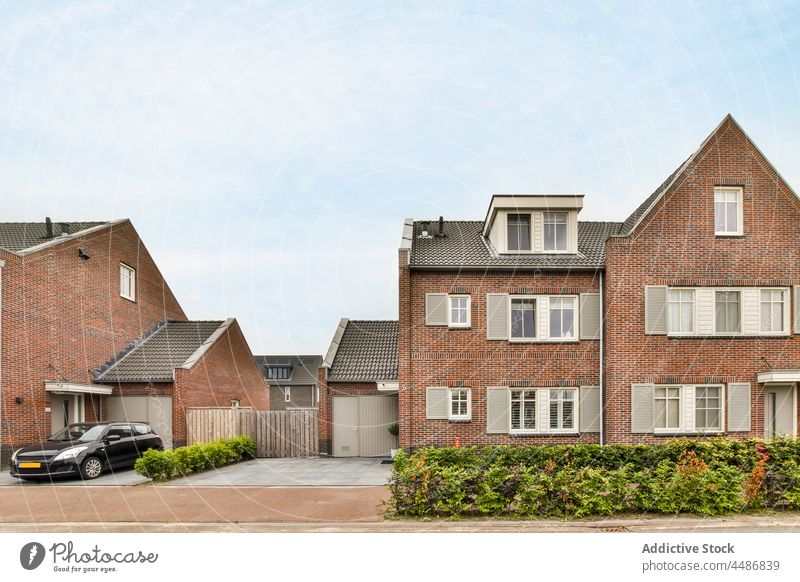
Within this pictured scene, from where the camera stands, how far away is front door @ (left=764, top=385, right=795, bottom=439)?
20.6 m

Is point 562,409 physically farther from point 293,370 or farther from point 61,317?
point 293,370

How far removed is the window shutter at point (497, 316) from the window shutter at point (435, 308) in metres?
1.49

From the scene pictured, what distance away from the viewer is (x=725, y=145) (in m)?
20.7

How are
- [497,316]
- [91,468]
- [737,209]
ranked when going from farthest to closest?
[497,316] < [737,209] < [91,468]

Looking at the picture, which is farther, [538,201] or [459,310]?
[538,201]

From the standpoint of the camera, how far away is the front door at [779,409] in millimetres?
20578

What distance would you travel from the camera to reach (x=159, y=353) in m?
27.3

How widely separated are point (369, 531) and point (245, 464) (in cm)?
1306

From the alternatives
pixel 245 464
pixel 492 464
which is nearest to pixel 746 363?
pixel 492 464

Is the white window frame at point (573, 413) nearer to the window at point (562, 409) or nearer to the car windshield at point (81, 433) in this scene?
the window at point (562, 409)

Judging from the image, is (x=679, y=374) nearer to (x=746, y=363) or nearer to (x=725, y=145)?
(x=746, y=363)

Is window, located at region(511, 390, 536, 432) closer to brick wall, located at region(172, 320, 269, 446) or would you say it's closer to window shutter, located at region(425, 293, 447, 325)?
window shutter, located at region(425, 293, 447, 325)

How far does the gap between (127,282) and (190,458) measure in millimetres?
12946

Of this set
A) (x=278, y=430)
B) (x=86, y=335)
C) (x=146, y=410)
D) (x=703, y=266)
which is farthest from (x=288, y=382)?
(x=703, y=266)
